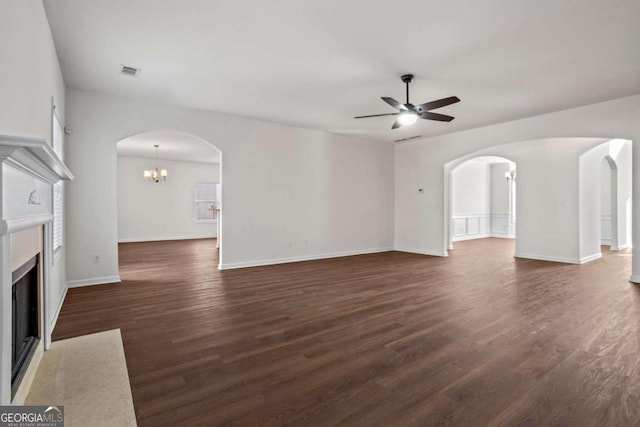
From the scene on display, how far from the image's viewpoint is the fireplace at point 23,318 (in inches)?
74.4

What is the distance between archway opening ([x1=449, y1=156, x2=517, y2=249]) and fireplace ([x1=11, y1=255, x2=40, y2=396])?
417 inches

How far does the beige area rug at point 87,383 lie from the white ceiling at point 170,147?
4.69 meters

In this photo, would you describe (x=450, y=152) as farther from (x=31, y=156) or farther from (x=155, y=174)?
(x=155, y=174)

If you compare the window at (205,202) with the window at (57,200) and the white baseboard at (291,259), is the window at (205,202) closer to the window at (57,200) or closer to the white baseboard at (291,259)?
the white baseboard at (291,259)

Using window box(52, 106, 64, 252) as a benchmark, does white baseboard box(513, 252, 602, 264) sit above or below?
below

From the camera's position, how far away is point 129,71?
397 cm

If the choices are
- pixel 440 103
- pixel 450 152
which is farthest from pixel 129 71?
pixel 450 152

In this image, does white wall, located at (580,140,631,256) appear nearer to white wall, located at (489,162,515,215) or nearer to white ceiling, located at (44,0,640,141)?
white ceiling, located at (44,0,640,141)

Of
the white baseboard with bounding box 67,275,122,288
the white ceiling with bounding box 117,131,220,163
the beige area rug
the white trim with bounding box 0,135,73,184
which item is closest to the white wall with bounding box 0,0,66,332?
the white trim with bounding box 0,135,73,184

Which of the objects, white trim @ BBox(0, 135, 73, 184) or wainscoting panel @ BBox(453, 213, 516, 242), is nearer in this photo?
white trim @ BBox(0, 135, 73, 184)

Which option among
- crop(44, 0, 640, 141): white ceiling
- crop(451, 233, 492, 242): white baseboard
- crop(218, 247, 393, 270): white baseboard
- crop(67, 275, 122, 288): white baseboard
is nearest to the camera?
crop(44, 0, 640, 141): white ceiling

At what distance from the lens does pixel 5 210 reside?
141 centimetres

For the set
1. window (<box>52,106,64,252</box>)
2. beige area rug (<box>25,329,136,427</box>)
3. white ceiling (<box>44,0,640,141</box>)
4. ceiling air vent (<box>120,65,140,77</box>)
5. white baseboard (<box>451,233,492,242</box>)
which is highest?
ceiling air vent (<box>120,65,140,77</box>)

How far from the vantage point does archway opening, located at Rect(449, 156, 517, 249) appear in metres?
11.0
